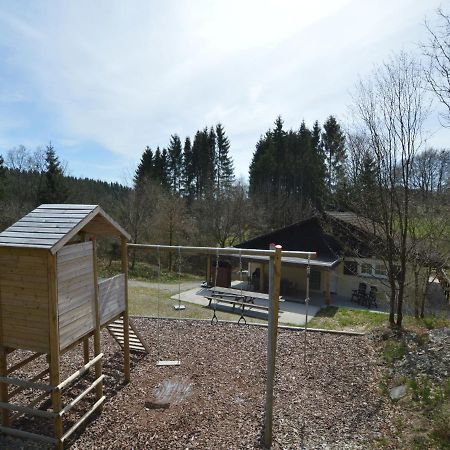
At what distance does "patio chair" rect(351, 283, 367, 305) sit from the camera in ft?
60.1

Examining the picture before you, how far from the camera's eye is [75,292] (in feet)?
18.1

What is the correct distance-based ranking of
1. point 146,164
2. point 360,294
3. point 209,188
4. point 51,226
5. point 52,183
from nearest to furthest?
point 51,226 → point 360,294 → point 52,183 → point 209,188 → point 146,164

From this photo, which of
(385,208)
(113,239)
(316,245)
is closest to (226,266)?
(316,245)

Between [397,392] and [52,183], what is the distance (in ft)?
93.2

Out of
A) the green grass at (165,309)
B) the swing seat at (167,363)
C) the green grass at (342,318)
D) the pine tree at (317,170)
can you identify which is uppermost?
the pine tree at (317,170)

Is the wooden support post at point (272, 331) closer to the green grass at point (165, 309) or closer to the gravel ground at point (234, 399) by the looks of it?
the gravel ground at point (234, 399)

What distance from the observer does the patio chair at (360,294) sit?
1831 cm

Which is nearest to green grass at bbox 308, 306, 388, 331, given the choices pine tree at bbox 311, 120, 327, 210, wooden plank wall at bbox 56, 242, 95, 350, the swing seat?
the swing seat

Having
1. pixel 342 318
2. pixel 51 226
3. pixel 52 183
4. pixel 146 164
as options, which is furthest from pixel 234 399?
pixel 146 164

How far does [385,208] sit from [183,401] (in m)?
6.84

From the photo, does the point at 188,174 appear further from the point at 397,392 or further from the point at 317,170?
the point at 397,392

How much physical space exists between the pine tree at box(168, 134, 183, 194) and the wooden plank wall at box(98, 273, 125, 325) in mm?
33575

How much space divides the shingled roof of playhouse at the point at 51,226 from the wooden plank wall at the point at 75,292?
0.95 ft

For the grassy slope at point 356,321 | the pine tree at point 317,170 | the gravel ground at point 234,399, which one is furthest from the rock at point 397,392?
the pine tree at point 317,170
